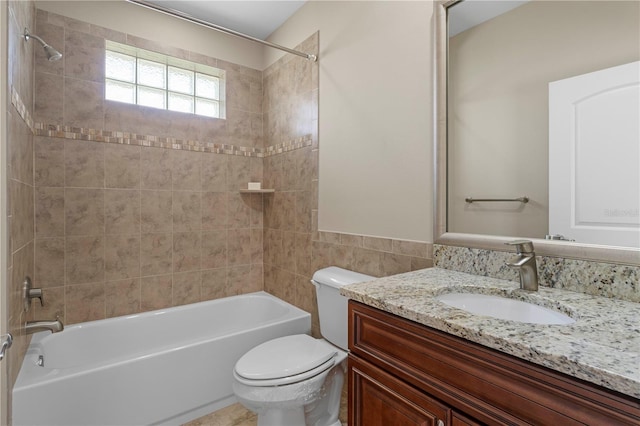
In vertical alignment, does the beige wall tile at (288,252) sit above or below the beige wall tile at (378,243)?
below

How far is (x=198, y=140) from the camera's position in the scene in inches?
97.4

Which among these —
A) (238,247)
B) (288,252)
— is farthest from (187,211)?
(288,252)

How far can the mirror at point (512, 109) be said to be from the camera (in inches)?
39.1

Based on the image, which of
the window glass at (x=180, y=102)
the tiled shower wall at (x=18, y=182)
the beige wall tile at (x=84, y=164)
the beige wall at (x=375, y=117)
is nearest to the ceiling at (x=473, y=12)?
the beige wall at (x=375, y=117)

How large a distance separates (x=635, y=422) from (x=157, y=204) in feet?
8.24

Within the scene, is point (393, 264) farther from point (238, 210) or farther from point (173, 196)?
point (173, 196)

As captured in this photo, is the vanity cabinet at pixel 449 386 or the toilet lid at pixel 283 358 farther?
the toilet lid at pixel 283 358

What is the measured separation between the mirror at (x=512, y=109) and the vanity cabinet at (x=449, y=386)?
1.89 feet

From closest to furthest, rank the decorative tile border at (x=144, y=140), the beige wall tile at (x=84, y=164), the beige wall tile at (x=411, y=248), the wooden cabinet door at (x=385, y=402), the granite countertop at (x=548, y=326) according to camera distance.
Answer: the granite countertop at (x=548, y=326) < the wooden cabinet door at (x=385, y=402) < the beige wall tile at (x=411, y=248) < the decorative tile border at (x=144, y=140) < the beige wall tile at (x=84, y=164)

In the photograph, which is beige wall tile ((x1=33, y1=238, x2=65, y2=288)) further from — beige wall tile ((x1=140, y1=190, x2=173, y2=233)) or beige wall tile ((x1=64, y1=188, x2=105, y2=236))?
beige wall tile ((x1=140, y1=190, x2=173, y2=233))

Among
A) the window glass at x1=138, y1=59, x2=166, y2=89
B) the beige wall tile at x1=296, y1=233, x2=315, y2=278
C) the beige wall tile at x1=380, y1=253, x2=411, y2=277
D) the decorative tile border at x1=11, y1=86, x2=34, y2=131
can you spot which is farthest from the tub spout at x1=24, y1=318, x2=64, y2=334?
the window glass at x1=138, y1=59, x2=166, y2=89

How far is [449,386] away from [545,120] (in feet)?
3.19

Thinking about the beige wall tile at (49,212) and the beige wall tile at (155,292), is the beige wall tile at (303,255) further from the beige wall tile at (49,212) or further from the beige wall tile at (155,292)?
the beige wall tile at (49,212)

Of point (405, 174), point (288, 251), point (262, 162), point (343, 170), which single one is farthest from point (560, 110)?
point (262, 162)
